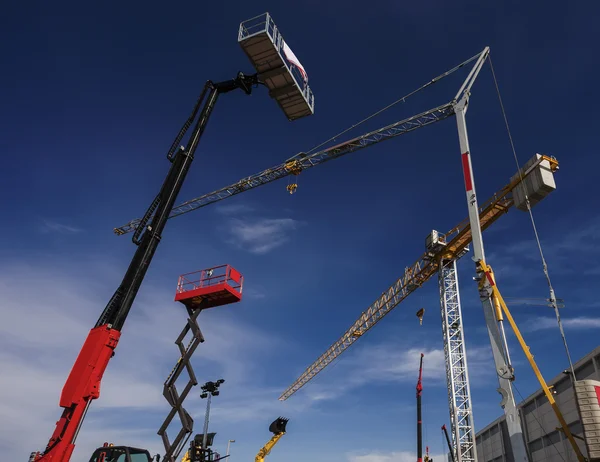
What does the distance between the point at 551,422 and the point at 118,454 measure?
1155 inches

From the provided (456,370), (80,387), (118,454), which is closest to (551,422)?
(456,370)

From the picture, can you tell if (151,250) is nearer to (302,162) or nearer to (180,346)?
(180,346)

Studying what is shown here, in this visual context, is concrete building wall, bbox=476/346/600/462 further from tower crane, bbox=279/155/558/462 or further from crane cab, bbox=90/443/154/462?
crane cab, bbox=90/443/154/462

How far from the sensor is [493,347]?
16.0m

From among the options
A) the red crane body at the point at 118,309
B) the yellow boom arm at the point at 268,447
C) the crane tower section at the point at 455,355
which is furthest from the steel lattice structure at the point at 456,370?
the red crane body at the point at 118,309

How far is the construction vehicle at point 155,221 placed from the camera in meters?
15.1

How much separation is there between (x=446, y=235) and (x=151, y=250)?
38.2 metres

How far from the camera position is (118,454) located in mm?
14320

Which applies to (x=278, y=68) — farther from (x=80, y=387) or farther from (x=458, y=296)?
(x=458, y=296)

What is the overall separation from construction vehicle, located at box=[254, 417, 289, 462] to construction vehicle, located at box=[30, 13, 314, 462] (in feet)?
55.0

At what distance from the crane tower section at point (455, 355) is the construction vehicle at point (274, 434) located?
19.0 metres

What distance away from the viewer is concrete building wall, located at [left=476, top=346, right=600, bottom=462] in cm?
2605

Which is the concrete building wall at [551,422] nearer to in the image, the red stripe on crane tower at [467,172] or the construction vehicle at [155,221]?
the red stripe on crane tower at [467,172]

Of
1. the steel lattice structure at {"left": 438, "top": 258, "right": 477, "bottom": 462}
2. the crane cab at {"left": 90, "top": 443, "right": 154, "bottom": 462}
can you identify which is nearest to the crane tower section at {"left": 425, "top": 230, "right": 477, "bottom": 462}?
the steel lattice structure at {"left": 438, "top": 258, "right": 477, "bottom": 462}
